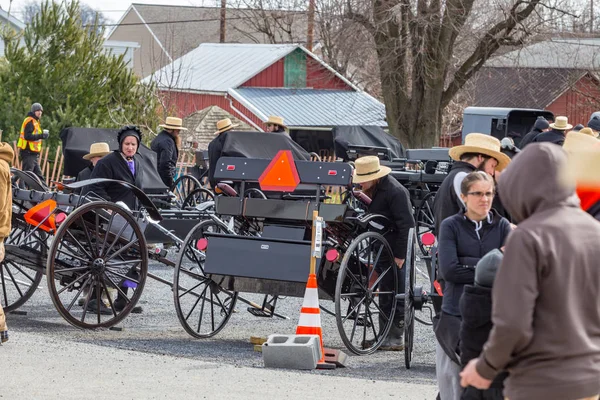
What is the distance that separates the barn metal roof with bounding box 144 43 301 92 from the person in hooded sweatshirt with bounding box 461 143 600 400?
4101cm

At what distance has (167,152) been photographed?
15633mm

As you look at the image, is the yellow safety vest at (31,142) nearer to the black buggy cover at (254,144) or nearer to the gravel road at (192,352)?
the black buggy cover at (254,144)

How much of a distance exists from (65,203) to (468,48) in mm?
25666

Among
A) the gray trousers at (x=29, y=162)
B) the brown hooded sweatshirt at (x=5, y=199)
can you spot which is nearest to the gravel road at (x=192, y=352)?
the brown hooded sweatshirt at (x=5, y=199)

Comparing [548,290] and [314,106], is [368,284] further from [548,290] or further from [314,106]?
[314,106]

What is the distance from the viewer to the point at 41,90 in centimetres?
2644

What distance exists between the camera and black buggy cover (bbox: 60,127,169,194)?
12977mm

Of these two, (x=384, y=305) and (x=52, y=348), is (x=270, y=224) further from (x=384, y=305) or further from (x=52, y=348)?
(x=52, y=348)

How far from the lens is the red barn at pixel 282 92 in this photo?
142 ft

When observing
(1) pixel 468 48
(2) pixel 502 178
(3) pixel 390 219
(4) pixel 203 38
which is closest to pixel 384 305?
(3) pixel 390 219

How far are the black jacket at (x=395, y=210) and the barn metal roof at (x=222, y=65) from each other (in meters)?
35.4

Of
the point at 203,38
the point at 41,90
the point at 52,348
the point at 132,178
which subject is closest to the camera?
the point at 52,348

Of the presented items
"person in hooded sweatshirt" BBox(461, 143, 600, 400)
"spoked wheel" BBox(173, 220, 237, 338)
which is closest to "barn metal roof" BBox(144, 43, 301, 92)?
"spoked wheel" BBox(173, 220, 237, 338)

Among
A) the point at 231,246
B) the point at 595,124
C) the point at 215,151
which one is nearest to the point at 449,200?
the point at 231,246
